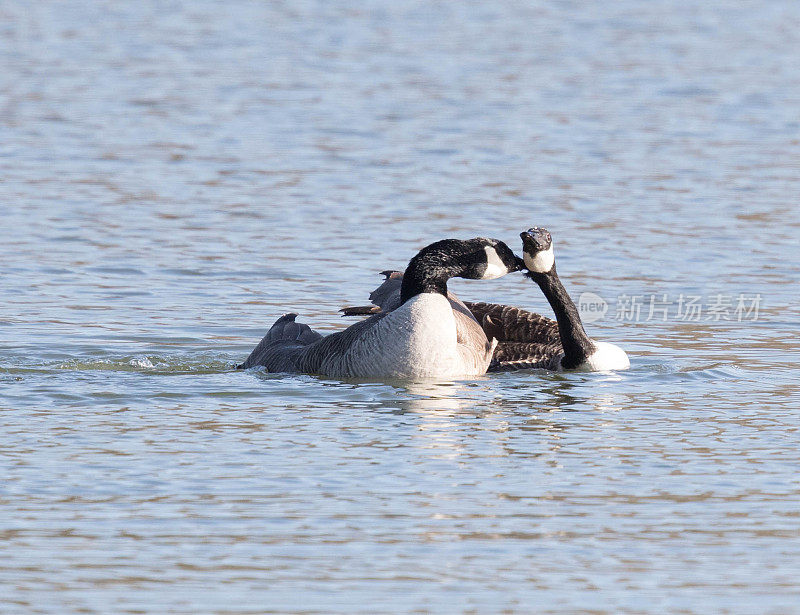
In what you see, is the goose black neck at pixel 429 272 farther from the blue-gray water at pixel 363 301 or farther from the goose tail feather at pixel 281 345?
the goose tail feather at pixel 281 345

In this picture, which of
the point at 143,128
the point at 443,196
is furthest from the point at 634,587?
the point at 143,128

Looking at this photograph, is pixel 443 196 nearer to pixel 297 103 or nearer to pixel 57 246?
pixel 57 246

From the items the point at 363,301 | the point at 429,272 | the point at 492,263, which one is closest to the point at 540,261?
the point at 492,263

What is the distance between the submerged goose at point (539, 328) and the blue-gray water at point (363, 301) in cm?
31

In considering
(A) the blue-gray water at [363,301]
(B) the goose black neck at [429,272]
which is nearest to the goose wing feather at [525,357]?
(A) the blue-gray water at [363,301]

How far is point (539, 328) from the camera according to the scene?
1404 centimetres

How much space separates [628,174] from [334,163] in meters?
4.60

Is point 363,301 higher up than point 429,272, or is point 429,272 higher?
point 429,272

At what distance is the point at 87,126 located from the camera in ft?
90.5

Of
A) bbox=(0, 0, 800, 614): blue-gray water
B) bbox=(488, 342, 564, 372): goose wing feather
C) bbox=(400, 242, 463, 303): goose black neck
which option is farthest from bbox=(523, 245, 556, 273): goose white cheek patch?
bbox=(0, 0, 800, 614): blue-gray water

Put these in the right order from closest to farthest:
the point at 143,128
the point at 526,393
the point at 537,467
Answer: the point at 537,467
the point at 526,393
the point at 143,128

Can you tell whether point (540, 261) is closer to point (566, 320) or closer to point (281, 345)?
point (566, 320)

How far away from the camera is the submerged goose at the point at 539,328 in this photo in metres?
13.2

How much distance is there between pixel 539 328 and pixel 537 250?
121 cm
